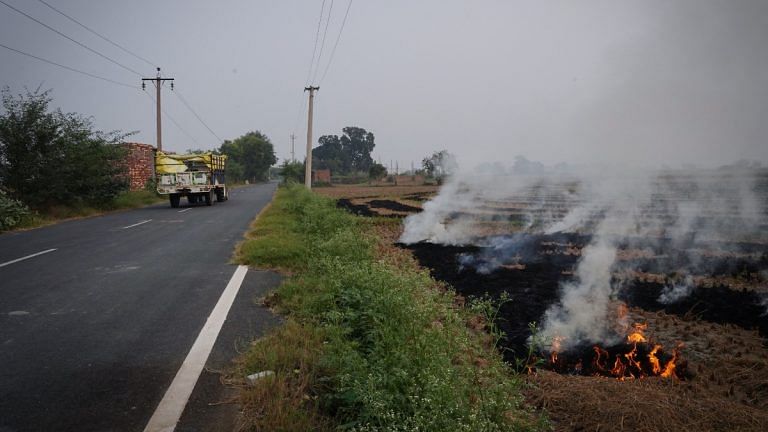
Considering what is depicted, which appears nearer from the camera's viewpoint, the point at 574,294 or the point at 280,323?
the point at 280,323

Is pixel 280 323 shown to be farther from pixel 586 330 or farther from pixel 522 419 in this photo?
pixel 586 330

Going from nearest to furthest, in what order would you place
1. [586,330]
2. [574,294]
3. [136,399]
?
1. [136,399]
2. [586,330]
3. [574,294]

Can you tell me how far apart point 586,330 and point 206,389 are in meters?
4.58

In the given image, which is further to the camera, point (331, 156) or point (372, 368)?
point (331, 156)

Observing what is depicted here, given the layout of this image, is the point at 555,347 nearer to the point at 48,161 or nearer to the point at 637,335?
the point at 637,335

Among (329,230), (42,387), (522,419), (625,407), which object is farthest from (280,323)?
(329,230)

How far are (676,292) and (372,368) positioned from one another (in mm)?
6276

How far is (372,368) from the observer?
3352mm

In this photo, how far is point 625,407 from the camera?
3.54 metres

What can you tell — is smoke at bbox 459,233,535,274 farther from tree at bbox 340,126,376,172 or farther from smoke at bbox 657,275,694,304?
tree at bbox 340,126,376,172

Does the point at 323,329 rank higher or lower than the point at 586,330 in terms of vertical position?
higher

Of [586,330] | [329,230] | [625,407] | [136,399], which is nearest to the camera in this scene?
[136,399]

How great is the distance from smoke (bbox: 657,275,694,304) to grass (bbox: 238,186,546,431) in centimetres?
347

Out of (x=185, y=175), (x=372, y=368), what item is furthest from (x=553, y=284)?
(x=185, y=175)
